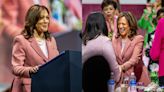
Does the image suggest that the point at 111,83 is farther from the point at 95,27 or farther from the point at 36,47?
the point at 36,47

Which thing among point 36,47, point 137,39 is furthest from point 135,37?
point 36,47

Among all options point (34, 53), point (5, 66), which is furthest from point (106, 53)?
point (5, 66)

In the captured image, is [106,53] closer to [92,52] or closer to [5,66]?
[92,52]

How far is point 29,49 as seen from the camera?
332 cm

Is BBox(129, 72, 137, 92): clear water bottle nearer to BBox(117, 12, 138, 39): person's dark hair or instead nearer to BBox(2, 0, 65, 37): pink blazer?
BBox(117, 12, 138, 39): person's dark hair

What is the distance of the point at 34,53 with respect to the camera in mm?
3326

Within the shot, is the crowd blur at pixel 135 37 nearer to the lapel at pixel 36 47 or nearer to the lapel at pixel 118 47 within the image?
the lapel at pixel 118 47

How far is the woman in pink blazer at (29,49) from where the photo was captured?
3.30m

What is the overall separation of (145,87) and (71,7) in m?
0.98

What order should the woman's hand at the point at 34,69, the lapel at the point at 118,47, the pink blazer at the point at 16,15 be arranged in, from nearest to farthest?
the woman's hand at the point at 34,69 → the pink blazer at the point at 16,15 → the lapel at the point at 118,47

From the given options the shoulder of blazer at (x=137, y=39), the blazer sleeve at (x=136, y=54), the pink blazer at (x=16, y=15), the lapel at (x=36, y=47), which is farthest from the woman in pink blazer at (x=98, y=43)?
the lapel at (x=36, y=47)

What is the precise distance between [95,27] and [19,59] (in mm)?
→ 775

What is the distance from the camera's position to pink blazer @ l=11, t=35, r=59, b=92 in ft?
10.8

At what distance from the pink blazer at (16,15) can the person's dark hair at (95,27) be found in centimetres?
30
